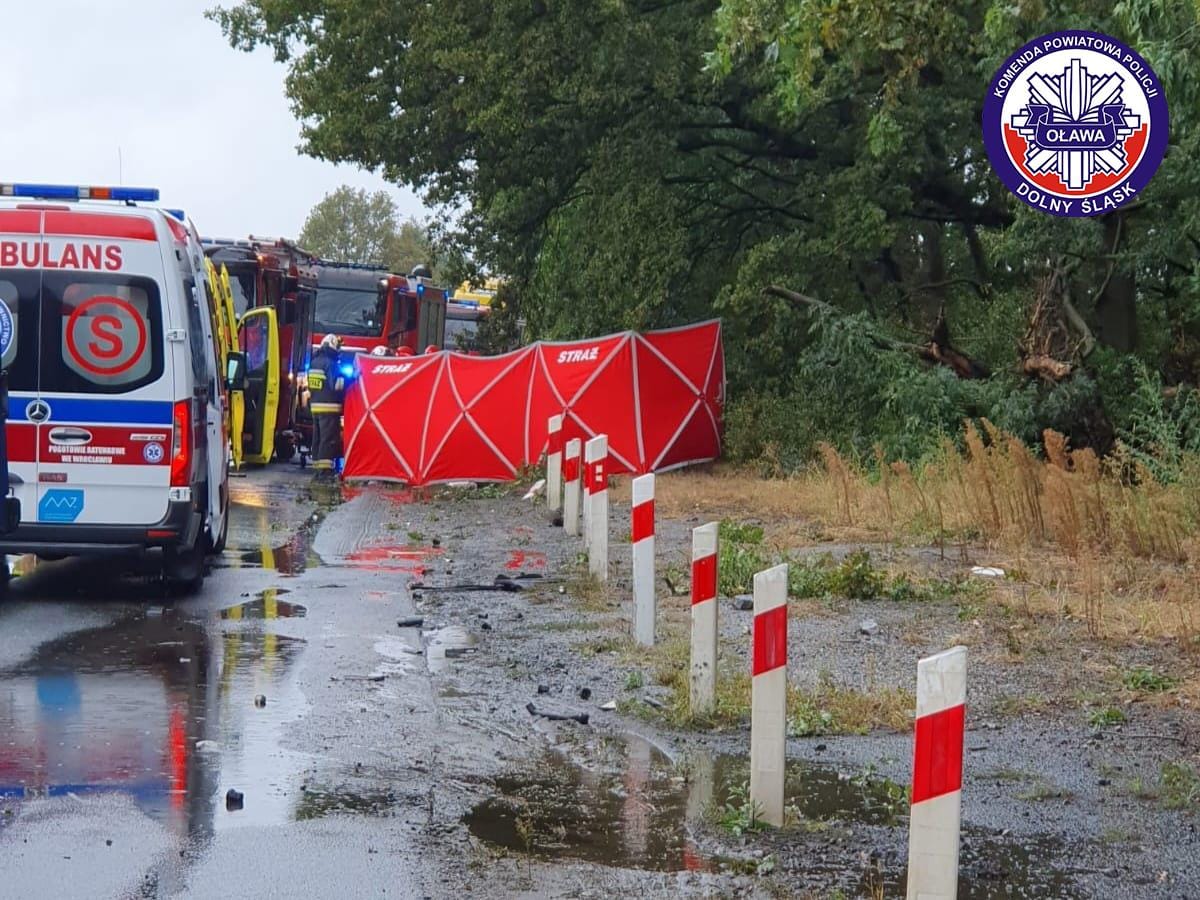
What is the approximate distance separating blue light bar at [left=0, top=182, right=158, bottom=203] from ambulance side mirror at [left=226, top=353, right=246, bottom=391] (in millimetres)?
2614

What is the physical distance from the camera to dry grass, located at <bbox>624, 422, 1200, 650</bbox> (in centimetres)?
1158

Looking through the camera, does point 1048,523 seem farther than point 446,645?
Yes

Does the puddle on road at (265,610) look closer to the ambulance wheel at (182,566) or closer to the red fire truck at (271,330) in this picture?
the ambulance wheel at (182,566)

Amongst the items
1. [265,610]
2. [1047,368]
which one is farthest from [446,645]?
[1047,368]

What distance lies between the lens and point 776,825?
6.55 m

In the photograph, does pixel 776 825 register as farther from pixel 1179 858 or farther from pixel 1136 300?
pixel 1136 300

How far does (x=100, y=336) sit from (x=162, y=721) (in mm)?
4467

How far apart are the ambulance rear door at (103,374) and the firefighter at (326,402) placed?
13.6m

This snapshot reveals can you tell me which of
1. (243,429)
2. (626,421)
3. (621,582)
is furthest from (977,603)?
(243,429)

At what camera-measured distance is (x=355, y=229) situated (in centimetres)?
14012

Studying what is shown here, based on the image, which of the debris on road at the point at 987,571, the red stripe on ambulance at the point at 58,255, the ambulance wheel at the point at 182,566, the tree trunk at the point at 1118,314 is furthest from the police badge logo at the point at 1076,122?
the tree trunk at the point at 1118,314

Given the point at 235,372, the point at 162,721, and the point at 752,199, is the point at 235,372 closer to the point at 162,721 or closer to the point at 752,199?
the point at 162,721

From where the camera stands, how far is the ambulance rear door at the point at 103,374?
39.7 feet

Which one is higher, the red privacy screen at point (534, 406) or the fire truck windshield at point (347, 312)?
the fire truck windshield at point (347, 312)
